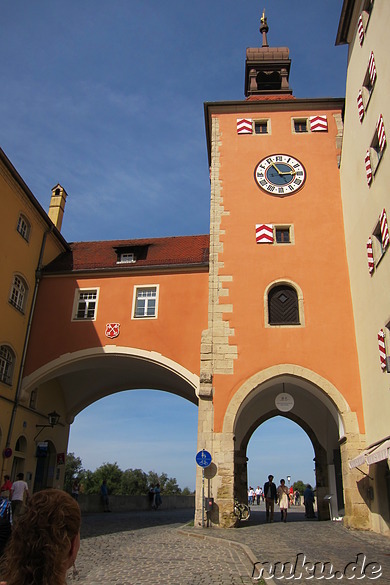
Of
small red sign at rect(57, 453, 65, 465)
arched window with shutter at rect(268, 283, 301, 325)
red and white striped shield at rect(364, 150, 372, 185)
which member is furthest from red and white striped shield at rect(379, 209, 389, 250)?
small red sign at rect(57, 453, 65, 465)

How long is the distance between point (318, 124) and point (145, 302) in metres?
8.98

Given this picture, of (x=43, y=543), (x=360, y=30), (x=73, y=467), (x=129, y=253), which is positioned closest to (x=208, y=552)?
(x=43, y=543)

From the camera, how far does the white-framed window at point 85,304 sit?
17922 mm

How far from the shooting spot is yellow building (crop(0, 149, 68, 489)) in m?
16.5

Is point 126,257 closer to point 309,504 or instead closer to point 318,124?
point 318,124

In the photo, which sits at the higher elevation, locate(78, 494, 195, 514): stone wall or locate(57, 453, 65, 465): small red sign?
locate(57, 453, 65, 465): small red sign

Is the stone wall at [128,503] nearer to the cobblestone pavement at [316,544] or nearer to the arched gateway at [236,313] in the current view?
the arched gateway at [236,313]

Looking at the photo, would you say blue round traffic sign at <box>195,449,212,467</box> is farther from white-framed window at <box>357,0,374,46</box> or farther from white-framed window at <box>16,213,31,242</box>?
white-framed window at <box>357,0,374,46</box>

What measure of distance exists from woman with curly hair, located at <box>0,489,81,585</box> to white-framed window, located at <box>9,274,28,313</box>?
16.1 meters

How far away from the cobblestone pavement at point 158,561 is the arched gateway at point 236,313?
3105 millimetres

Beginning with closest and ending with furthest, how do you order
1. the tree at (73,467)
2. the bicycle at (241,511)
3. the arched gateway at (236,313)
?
the bicycle at (241,511) → the arched gateway at (236,313) → the tree at (73,467)

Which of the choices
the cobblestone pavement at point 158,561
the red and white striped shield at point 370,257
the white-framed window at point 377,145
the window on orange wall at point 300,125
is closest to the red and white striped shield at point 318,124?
the window on orange wall at point 300,125

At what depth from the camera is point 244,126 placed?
19.1 meters

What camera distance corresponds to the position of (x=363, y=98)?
14.2 m
